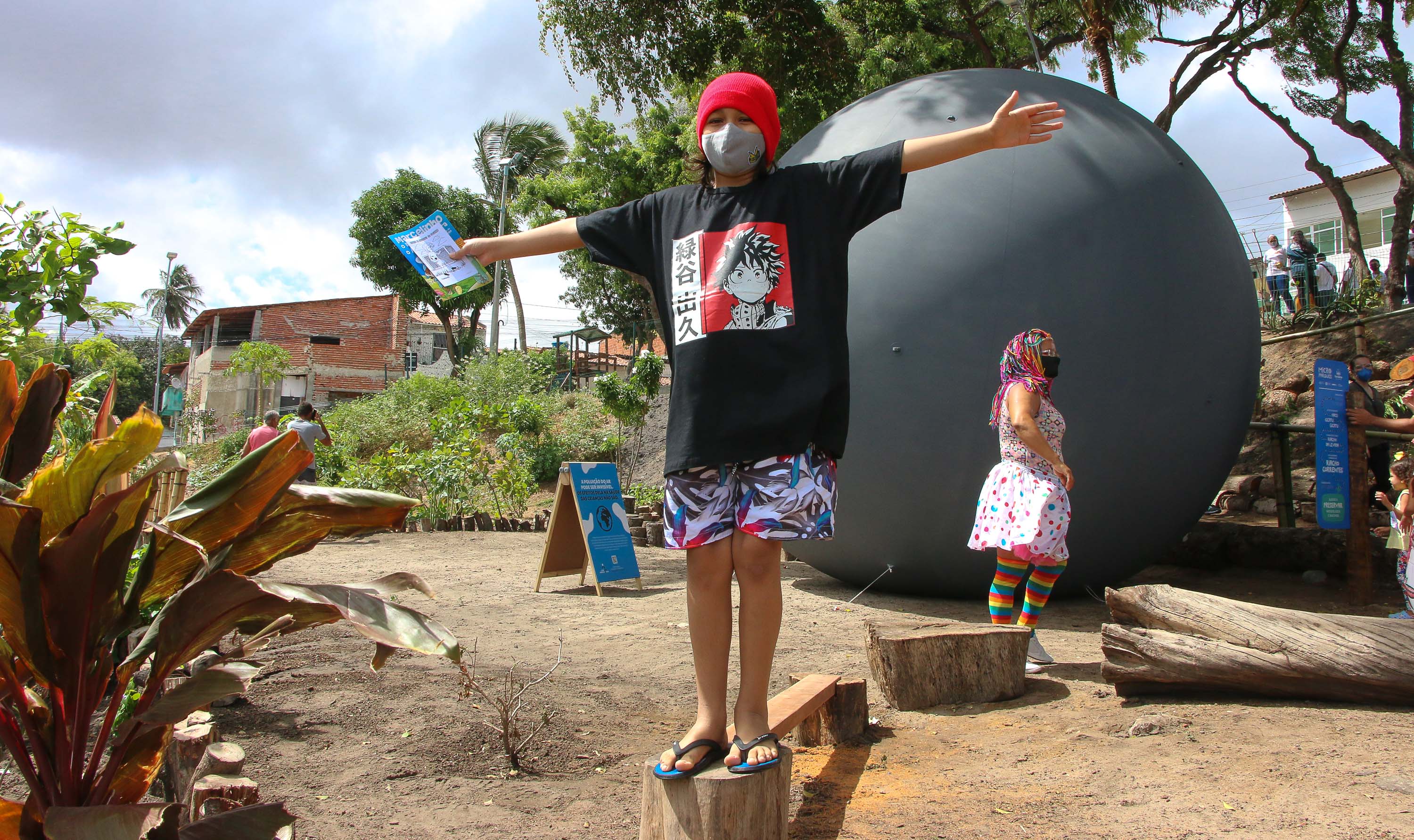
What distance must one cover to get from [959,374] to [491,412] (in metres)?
9.75

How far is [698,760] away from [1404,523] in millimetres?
4344

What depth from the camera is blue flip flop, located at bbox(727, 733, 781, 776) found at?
198 cm

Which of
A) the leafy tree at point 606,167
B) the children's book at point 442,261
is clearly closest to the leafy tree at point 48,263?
the children's book at point 442,261

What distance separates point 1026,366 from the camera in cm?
404

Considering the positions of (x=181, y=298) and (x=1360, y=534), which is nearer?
(x=1360, y=534)

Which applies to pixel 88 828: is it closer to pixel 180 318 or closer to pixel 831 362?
pixel 831 362

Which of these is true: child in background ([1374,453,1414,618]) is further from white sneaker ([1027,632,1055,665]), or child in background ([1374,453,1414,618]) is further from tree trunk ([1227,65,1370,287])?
tree trunk ([1227,65,1370,287])

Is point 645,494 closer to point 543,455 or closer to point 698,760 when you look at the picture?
point 543,455

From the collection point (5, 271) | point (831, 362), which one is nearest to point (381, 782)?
point (831, 362)

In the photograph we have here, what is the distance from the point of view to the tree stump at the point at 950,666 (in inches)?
138

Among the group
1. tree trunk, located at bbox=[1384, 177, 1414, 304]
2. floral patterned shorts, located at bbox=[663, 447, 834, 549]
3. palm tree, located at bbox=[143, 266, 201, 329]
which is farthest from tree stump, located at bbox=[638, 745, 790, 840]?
palm tree, located at bbox=[143, 266, 201, 329]

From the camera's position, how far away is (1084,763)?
274 cm

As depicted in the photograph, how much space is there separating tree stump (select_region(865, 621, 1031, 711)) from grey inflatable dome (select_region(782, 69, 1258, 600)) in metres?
1.36

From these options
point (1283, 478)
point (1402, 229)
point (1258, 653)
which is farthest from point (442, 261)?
point (1402, 229)
